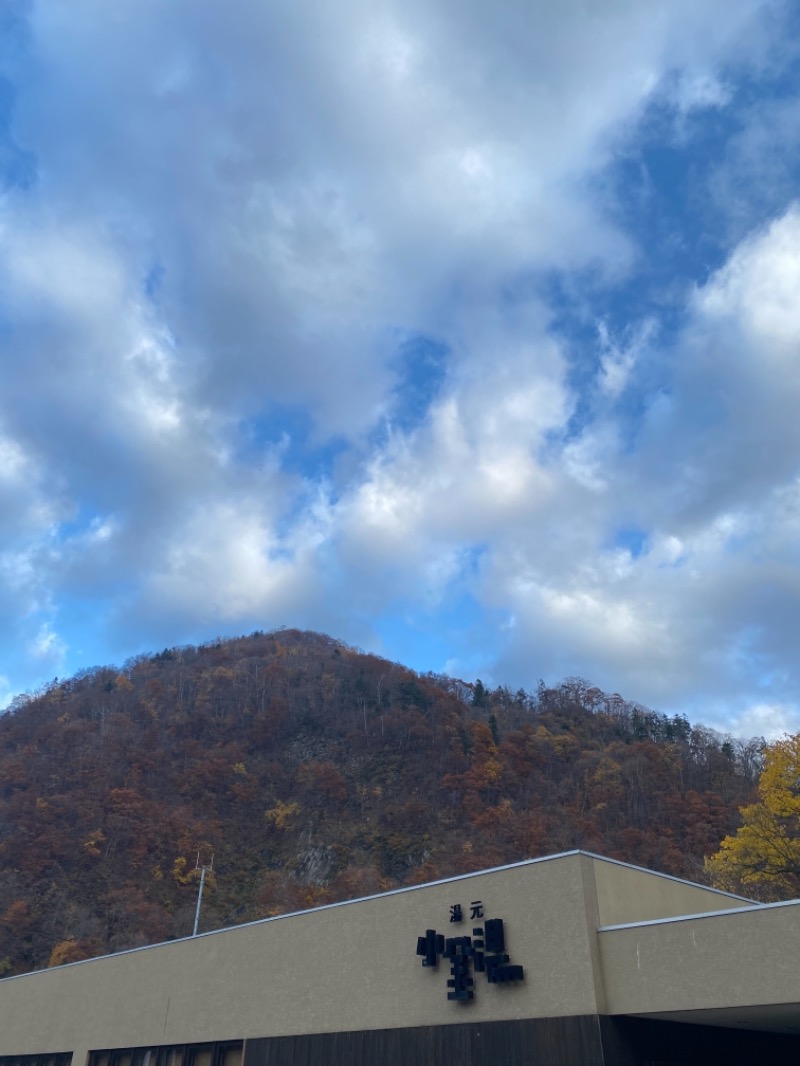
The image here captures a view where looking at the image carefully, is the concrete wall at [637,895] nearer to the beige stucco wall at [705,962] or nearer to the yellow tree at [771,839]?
the beige stucco wall at [705,962]

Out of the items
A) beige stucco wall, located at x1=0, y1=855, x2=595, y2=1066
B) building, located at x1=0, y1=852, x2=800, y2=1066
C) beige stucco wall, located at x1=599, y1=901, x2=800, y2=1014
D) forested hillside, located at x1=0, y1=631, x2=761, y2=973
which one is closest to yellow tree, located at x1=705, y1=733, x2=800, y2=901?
building, located at x1=0, y1=852, x2=800, y2=1066

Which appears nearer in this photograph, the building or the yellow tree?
the building

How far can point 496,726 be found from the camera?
368 feet

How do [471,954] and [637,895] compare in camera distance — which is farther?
[637,895]

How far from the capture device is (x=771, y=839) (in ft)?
131

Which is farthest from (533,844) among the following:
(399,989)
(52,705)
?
(52,705)

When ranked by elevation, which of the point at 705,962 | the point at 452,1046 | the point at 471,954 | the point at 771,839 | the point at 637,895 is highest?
the point at 771,839

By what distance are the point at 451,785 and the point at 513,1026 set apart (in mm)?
83071

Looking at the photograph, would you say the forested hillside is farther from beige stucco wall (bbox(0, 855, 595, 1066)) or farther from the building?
the building

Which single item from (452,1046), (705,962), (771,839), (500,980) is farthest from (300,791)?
(705,962)

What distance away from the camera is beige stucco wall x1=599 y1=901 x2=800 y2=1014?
45.3 ft

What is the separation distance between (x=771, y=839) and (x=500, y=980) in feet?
94.7

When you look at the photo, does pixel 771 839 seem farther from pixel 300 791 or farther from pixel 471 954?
pixel 300 791

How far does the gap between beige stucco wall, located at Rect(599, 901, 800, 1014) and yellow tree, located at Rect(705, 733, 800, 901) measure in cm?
2867
